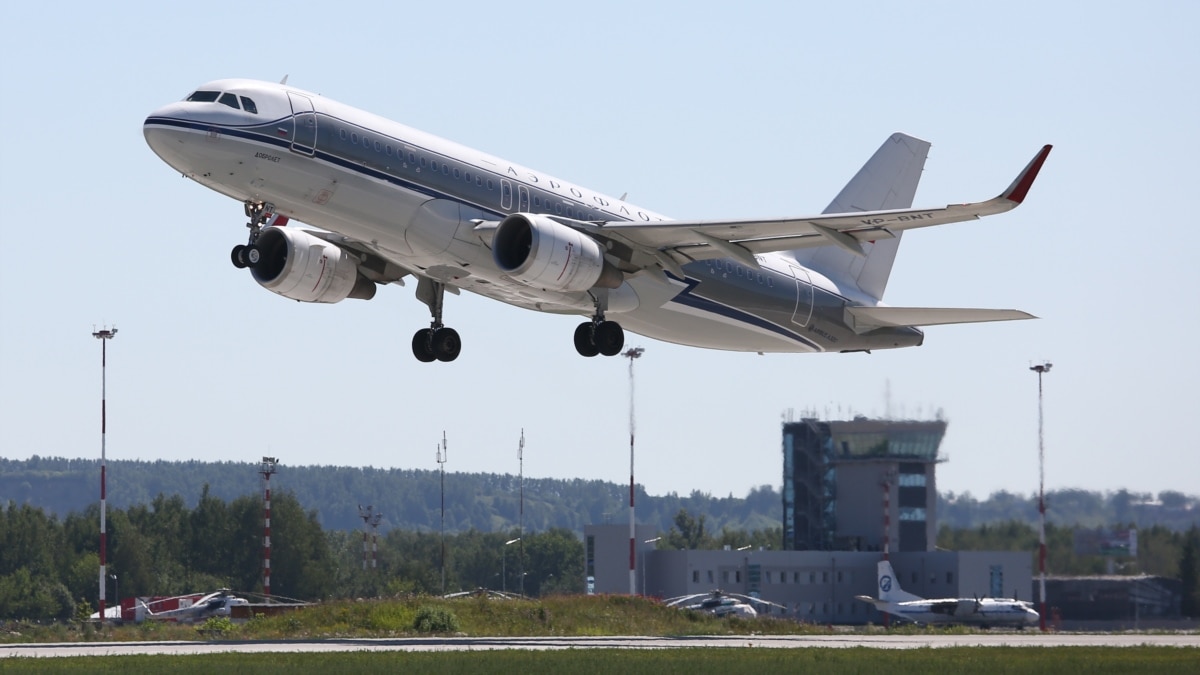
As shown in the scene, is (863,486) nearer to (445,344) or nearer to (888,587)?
(888,587)

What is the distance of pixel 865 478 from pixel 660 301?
68.7 meters

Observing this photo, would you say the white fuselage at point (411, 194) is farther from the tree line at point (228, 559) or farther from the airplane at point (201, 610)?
the tree line at point (228, 559)

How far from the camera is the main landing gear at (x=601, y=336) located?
42.7 metres

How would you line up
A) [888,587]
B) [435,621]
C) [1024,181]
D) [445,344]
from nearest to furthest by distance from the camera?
[1024,181] < [445,344] < [435,621] < [888,587]

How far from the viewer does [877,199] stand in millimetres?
53344

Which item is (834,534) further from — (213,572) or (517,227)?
(517,227)

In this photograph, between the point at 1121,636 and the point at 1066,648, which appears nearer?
the point at 1066,648

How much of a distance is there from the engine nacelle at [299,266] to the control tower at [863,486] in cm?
6756

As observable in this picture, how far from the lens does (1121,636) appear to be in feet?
201

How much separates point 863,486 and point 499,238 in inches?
2955

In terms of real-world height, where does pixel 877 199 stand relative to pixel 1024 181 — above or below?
above

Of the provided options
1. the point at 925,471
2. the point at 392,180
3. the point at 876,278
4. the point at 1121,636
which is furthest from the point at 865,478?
the point at 392,180

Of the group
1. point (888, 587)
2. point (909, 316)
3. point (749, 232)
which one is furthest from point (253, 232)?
point (888, 587)

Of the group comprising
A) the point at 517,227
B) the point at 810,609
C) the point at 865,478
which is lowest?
the point at 810,609
